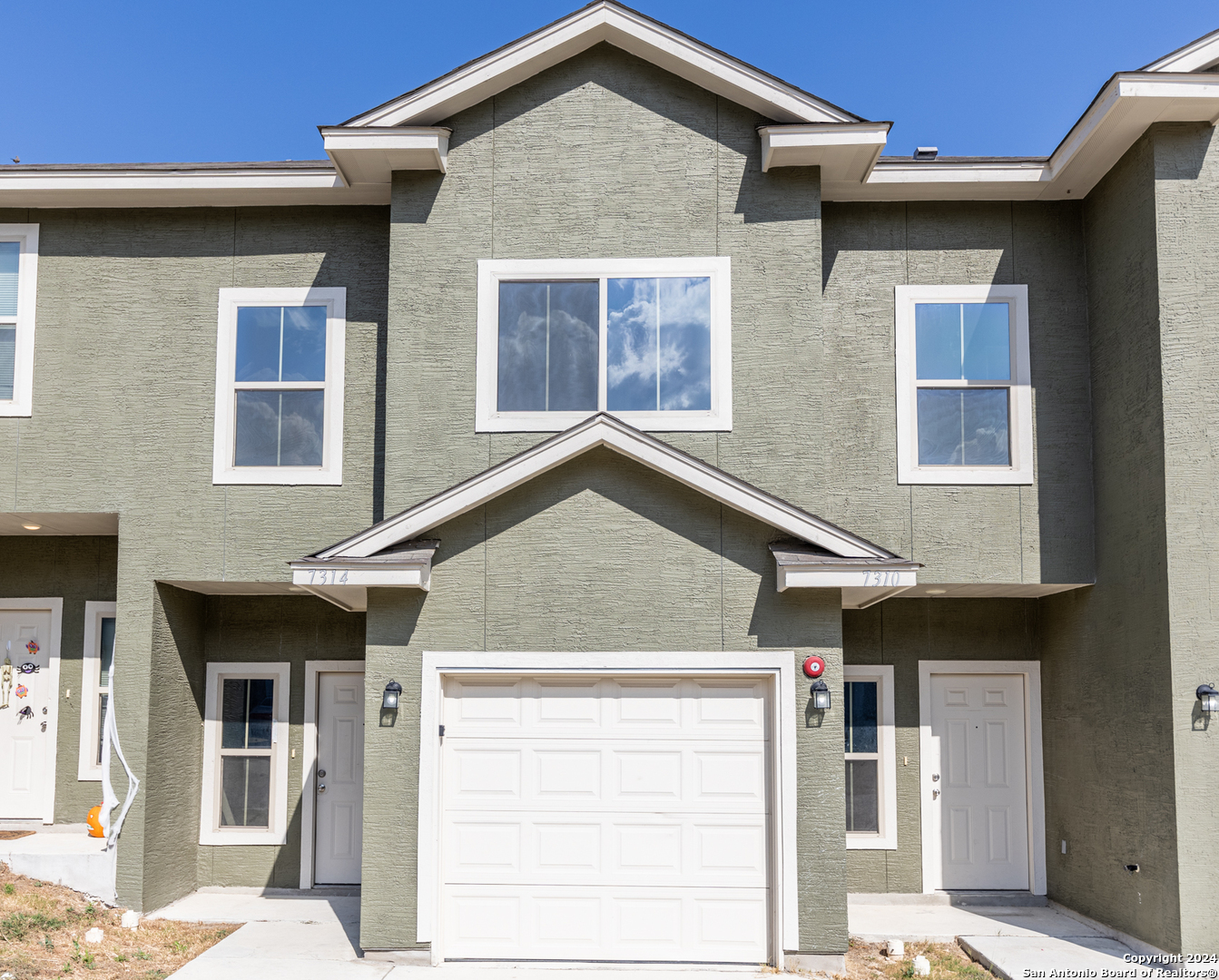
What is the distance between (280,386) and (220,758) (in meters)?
3.81

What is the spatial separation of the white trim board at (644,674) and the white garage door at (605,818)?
5.1 inches

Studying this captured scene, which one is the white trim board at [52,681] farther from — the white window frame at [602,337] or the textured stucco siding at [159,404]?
the white window frame at [602,337]

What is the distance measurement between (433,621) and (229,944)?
10.2ft

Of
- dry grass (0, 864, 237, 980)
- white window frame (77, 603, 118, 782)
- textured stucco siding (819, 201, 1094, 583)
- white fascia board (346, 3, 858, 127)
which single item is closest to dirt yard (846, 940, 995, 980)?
textured stucco siding (819, 201, 1094, 583)

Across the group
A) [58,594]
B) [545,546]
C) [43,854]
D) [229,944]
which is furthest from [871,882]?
[58,594]

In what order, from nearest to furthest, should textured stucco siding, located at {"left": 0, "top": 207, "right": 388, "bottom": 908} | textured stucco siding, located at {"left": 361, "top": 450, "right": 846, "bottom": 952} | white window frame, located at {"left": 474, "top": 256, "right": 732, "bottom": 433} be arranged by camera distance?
textured stucco siding, located at {"left": 361, "top": 450, "right": 846, "bottom": 952} → white window frame, located at {"left": 474, "top": 256, "right": 732, "bottom": 433} → textured stucco siding, located at {"left": 0, "top": 207, "right": 388, "bottom": 908}

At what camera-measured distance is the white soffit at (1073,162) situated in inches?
316

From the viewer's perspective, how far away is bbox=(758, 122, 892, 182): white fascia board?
345 inches

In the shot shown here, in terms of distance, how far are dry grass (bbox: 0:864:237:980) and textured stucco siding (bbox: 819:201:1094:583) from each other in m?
6.61

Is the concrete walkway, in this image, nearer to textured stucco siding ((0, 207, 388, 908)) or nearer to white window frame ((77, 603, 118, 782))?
textured stucco siding ((0, 207, 388, 908))

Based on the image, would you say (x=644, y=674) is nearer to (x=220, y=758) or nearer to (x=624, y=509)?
(x=624, y=509)

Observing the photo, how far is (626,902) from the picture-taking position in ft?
26.5

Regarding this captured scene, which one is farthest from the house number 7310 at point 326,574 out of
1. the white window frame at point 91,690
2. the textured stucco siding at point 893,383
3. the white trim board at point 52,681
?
the white trim board at point 52,681

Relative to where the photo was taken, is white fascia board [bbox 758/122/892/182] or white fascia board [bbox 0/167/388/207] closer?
white fascia board [bbox 758/122/892/182]
